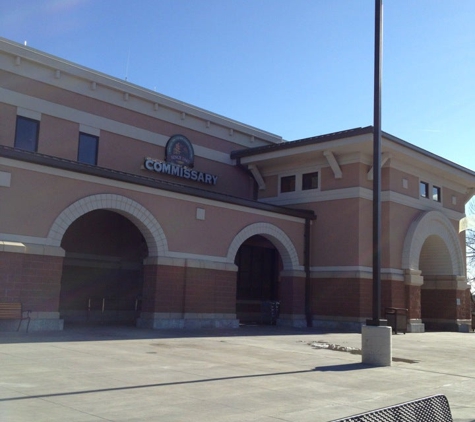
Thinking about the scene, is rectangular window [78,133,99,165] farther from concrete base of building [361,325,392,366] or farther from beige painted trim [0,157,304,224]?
concrete base of building [361,325,392,366]

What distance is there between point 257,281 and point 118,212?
11.5 metres

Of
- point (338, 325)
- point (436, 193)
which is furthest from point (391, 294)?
point (436, 193)

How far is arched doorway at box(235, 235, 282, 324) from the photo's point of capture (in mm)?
28281

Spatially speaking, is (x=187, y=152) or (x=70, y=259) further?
(x=187, y=152)

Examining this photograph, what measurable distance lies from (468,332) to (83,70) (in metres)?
23.5

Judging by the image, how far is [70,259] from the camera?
24672mm

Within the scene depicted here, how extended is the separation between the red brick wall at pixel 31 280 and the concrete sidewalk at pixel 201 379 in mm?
1182

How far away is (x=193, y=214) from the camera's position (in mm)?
22000

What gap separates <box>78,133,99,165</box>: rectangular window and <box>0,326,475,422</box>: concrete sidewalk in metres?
9.20

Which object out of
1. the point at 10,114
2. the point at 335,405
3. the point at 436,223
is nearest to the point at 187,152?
the point at 10,114

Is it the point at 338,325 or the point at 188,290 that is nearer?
the point at 188,290

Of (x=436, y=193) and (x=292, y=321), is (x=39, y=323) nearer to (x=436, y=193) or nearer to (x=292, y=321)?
(x=292, y=321)

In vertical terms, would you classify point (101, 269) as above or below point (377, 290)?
above

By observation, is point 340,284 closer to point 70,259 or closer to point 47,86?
point 70,259
